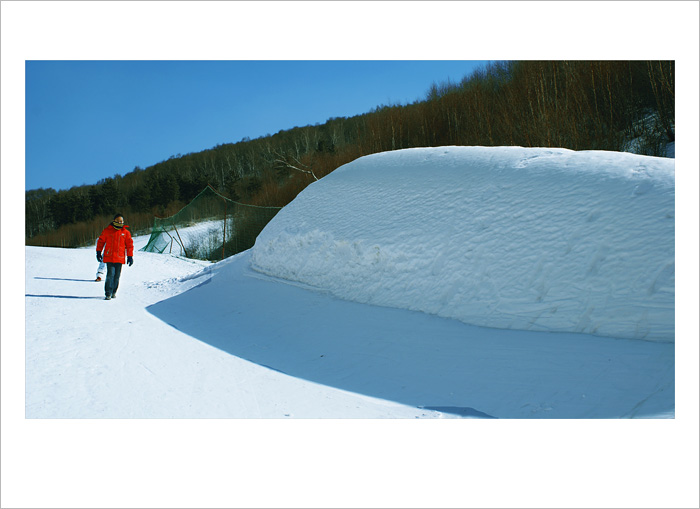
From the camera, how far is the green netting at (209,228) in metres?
16.3

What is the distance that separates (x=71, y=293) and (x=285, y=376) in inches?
238

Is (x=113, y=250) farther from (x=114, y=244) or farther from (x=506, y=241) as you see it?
(x=506, y=241)

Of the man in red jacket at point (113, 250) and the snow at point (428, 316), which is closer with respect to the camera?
the snow at point (428, 316)

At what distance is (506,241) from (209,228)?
1543cm

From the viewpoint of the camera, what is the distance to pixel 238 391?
14.5 ft

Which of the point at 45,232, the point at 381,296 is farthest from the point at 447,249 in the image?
the point at 45,232

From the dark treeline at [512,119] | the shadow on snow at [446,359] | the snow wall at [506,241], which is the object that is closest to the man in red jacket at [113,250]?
the shadow on snow at [446,359]

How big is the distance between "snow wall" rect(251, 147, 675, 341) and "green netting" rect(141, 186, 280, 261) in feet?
28.2

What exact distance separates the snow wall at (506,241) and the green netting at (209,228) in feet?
28.2

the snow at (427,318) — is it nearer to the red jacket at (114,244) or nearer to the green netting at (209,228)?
the red jacket at (114,244)

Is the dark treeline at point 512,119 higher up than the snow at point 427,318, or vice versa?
the dark treeline at point 512,119

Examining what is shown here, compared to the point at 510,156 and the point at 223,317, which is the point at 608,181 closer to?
the point at 510,156

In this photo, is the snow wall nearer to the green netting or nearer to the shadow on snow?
the shadow on snow

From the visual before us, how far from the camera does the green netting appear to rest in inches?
642
